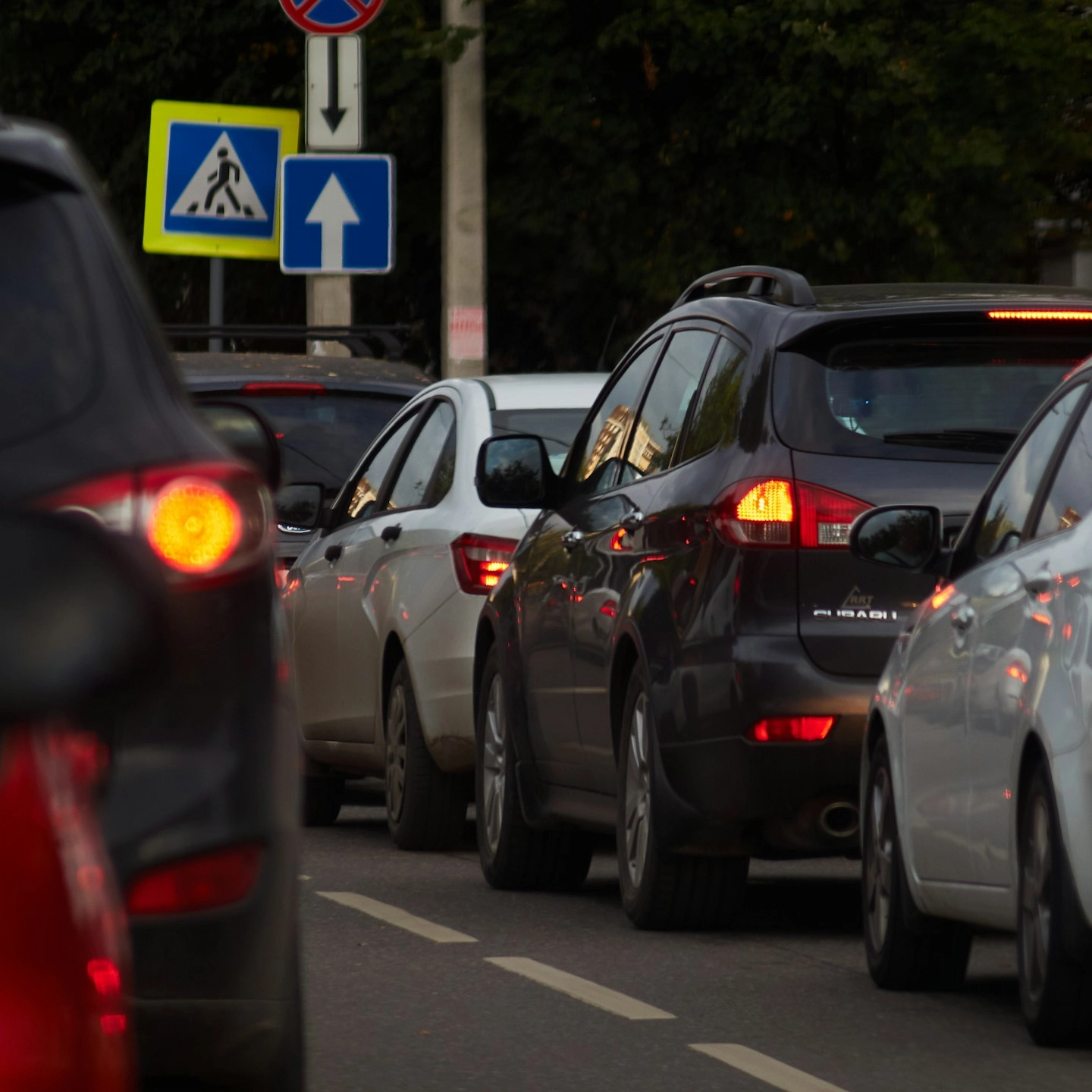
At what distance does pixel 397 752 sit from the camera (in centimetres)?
1130

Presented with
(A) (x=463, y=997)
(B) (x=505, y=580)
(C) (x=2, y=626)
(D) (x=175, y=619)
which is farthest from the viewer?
(B) (x=505, y=580)

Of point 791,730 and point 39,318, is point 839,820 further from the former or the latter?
point 39,318

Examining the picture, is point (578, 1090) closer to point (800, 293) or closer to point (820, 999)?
point (820, 999)

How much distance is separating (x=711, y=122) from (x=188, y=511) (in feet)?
62.5

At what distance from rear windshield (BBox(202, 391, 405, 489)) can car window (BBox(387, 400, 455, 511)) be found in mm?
1709

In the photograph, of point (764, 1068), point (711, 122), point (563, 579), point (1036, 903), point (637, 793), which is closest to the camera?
point (764, 1068)

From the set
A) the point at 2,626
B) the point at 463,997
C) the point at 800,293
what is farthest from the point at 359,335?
the point at 2,626

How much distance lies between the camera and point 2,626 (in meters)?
2.22

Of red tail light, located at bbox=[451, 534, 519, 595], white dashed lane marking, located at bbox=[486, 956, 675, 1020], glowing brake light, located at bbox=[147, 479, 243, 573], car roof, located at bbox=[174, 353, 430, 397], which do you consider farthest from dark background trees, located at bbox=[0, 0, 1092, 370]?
glowing brake light, located at bbox=[147, 479, 243, 573]

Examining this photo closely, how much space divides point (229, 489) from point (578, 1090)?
229 cm

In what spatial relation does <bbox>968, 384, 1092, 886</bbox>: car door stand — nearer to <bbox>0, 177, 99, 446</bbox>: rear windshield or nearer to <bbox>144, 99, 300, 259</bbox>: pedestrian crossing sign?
<bbox>0, 177, 99, 446</bbox>: rear windshield

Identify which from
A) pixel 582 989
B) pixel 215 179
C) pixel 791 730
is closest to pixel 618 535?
pixel 791 730

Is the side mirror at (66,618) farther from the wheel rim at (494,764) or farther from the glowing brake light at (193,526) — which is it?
the wheel rim at (494,764)

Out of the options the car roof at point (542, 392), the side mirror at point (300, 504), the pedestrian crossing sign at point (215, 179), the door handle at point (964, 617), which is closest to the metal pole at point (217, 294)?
the pedestrian crossing sign at point (215, 179)
